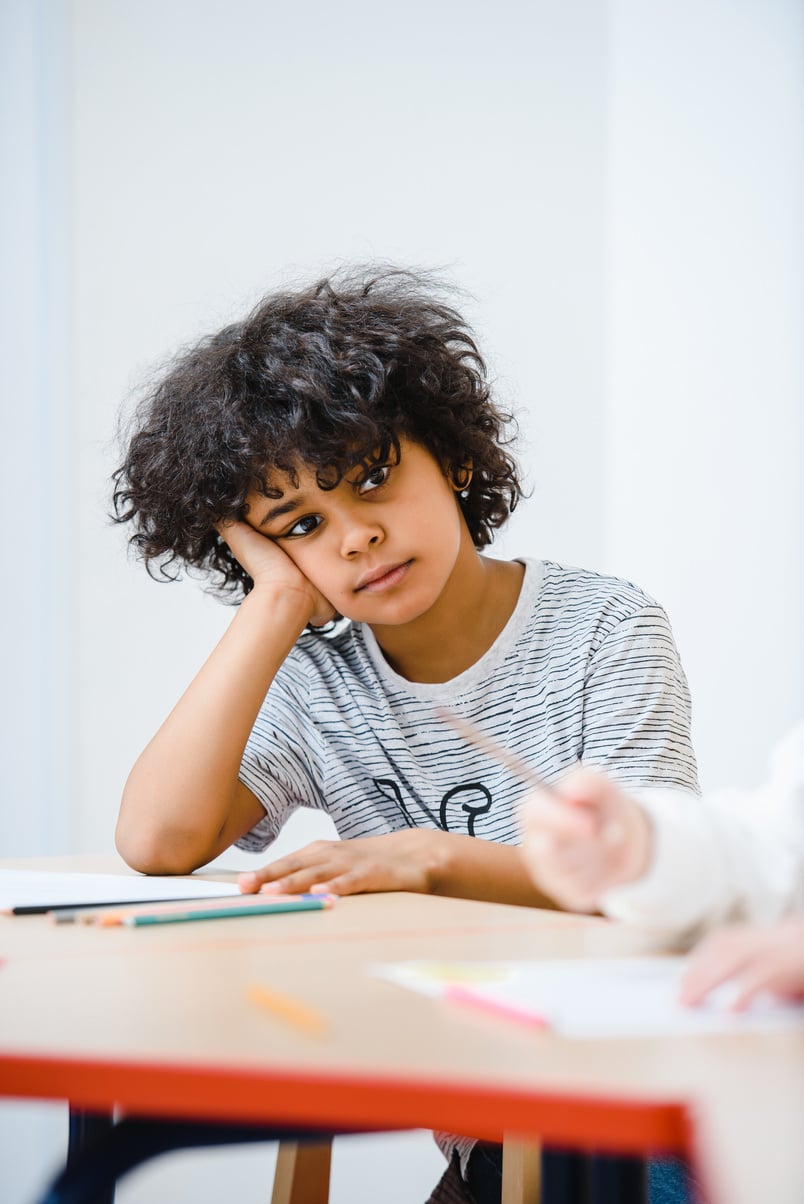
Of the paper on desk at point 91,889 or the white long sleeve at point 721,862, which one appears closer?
the white long sleeve at point 721,862

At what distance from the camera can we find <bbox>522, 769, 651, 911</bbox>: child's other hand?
1.58 ft

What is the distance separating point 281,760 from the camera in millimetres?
1140

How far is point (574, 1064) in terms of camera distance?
380 mm

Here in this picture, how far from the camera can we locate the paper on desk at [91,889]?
76 cm

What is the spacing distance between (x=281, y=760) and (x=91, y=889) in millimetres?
326

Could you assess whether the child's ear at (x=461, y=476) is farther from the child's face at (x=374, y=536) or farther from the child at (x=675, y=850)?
the child at (x=675, y=850)

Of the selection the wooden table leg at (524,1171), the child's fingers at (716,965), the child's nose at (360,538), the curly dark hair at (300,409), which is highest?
the curly dark hair at (300,409)

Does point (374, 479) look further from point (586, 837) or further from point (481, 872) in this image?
point (586, 837)

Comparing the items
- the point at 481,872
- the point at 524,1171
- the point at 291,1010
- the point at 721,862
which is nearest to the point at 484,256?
the point at 481,872

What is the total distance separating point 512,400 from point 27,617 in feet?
2.64

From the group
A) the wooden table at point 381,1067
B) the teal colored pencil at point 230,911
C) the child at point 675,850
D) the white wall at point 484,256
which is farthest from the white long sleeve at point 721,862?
the white wall at point 484,256

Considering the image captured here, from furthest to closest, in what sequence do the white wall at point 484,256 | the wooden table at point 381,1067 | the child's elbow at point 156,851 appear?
the white wall at point 484,256 → the child's elbow at point 156,851 → the wooden table at point 381,1067

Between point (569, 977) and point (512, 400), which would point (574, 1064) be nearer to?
point (569, 977)

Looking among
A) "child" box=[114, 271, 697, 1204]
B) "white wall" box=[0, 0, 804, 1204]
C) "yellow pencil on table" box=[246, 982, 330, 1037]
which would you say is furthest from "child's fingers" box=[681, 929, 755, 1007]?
"white wall" box=[0, 0, 804, 1204]
